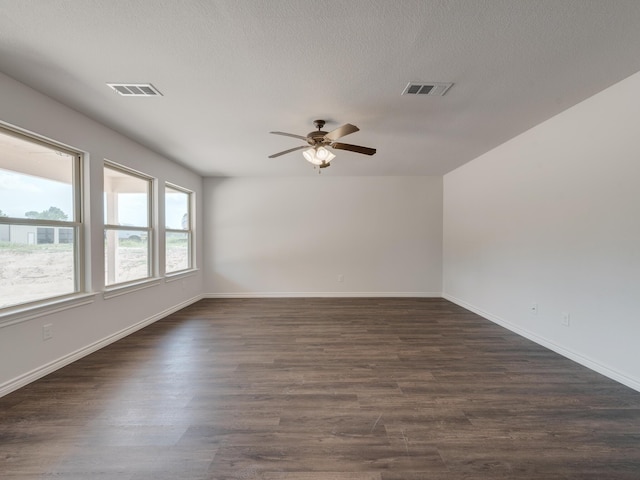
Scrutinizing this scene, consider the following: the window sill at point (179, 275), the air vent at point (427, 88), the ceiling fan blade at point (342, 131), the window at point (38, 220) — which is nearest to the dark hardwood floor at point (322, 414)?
the window at point (38, 220)

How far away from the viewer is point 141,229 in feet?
11.9

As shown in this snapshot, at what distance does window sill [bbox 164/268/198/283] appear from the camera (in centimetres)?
412

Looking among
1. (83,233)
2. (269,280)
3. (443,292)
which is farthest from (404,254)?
(83,233)

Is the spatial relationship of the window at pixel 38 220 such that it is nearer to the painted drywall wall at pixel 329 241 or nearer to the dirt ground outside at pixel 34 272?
the dirt ground outside at pixel 34 272

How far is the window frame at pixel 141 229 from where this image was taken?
3.02 m

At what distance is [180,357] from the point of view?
262cm

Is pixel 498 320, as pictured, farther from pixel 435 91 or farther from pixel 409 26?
pixel 409 26

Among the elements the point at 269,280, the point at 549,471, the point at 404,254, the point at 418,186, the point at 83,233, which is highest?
the point at 418,186

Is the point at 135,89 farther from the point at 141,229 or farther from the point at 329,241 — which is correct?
the point at 329,241

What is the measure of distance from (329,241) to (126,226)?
3394mm

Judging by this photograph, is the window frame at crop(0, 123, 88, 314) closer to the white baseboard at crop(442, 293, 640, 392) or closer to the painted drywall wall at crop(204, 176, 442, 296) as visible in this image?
the painted drywall wall at crop(204, 176, 442, 296)

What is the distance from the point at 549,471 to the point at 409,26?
8.63ft

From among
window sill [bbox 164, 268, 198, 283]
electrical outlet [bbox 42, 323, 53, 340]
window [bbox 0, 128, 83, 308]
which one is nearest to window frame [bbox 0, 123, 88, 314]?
window [bbox 0, 128, 83, 308]

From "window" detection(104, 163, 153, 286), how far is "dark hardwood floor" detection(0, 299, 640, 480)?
3.10ft
